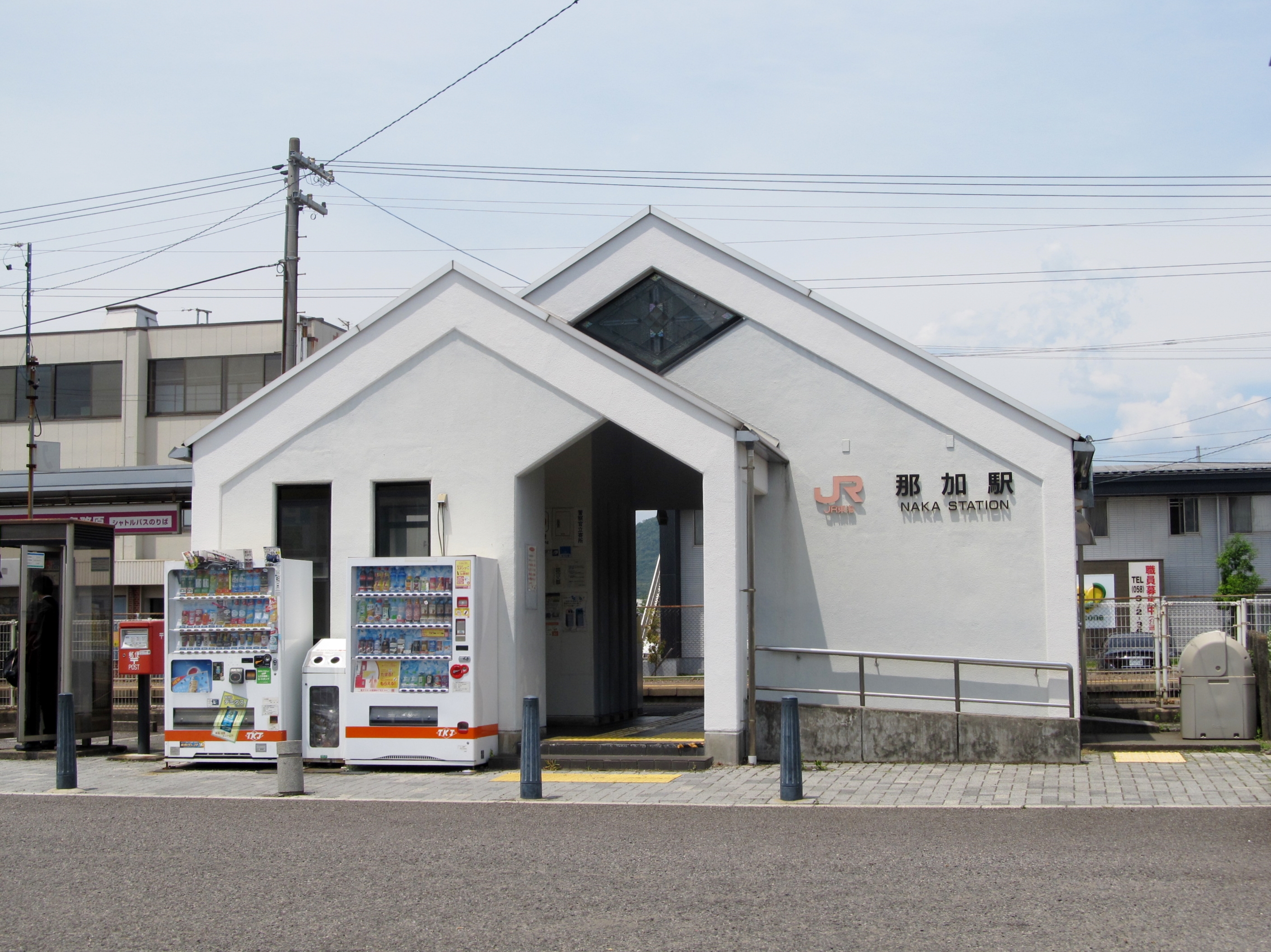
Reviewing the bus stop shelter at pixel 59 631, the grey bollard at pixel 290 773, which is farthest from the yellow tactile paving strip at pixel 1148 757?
the bus stop shelter at pixel 59 631

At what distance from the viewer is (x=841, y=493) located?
15.8 metres

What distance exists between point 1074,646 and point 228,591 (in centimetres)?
987

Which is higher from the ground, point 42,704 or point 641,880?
point 42,704

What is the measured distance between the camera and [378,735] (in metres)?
14.3

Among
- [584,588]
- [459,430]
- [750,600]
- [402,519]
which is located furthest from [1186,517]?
[402,519]

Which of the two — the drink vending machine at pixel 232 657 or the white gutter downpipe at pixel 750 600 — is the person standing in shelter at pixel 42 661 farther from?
the white gutter downpipe at pixel 750 600

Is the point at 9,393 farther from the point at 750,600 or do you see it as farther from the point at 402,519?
the point at 750,600

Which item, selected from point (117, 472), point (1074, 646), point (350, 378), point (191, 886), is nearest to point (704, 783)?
point (1074, 646)

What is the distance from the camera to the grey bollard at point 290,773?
1269 cm

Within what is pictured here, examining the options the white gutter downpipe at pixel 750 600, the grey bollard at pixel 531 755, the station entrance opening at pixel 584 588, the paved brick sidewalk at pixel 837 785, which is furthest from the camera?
the station entrance opening at pixel 584 588

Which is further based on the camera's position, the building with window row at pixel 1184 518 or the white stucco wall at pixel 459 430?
the building with window row at pixel 1184 518

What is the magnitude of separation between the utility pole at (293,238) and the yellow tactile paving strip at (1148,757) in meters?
14.5

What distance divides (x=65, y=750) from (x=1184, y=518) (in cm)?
3780

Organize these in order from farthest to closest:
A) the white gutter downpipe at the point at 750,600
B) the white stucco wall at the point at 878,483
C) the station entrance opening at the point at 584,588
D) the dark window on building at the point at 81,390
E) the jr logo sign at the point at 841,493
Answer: the dark window on building at the point at 81,390 < the station entrance opening at the point at 584,588 < the jr logo sign at the point at 841,493 < the white stucco wall at the point at 878,483 < the white gutter downpipe at the point at 750,600
